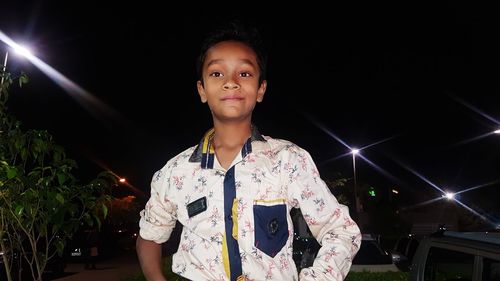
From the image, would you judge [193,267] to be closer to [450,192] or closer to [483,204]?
[483,204]

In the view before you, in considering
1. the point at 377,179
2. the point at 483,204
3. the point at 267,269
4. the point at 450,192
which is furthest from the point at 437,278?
the point at 377,179

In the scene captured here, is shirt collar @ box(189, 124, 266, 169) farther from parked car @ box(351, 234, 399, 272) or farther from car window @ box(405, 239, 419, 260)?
parked car @ box(351, 234, 399, 272)

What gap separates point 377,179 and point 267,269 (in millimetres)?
45900

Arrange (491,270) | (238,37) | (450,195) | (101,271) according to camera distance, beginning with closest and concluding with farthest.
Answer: (238,37) < (491,270) < (101,271) < (450,195)

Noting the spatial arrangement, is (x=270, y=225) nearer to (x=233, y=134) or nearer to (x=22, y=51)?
(x=233, y=134)

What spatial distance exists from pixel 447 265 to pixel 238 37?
3.17 m

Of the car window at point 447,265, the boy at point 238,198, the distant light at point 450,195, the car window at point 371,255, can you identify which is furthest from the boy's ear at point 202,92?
the distant light at point 450,195

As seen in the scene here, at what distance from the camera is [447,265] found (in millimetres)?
4406

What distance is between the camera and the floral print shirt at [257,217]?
1923 millimetres

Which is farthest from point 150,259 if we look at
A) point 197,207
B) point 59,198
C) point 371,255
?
point 371,255

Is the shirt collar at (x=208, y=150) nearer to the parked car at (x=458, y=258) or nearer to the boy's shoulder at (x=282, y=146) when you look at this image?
the boy's shoulder at (x=282, y=146)

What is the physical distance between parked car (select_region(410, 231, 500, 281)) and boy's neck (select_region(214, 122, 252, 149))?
2287mm

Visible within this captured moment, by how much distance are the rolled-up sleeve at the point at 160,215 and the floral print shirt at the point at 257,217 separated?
0.07 meters

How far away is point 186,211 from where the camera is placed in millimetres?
2150
